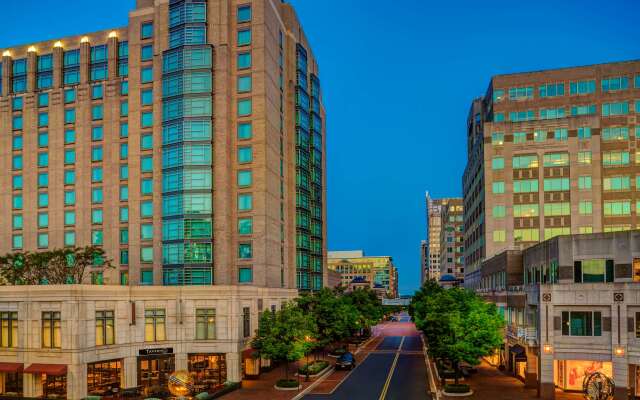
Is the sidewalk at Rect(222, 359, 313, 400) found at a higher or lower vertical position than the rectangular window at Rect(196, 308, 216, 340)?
lower

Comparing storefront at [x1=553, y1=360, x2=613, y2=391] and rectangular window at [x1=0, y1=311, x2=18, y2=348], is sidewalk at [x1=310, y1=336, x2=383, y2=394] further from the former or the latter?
rectangular window at [x1=0, y1=311, x2=18, y2=348]

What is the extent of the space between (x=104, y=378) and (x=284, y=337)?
16.5m

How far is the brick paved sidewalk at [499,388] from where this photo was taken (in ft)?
157

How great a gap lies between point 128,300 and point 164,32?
3684cm

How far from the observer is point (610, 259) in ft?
151

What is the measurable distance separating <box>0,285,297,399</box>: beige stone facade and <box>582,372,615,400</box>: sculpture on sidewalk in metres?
31.4

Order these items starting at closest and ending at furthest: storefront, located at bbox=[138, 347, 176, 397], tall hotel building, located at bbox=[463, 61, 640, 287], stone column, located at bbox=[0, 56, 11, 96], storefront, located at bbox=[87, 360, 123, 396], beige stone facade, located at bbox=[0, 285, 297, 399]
Answer: 1. beige stone facade, located at bbox=[0, 285, 297, 399]
2. storefront, located at bbox=[87, 360, 123, 396]
3. storefront, located at bbox=[138, 347, 176, 397]
4. tall hotel building, located at bbox=[463, 61, 640, 287]
5. stone column, located at bbox=[0, 56, 11, 96]

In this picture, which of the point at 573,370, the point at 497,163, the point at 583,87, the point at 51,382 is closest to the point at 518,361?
the point at 573,370

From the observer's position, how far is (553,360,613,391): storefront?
46.4 m

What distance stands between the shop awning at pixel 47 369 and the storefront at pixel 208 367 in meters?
13.1

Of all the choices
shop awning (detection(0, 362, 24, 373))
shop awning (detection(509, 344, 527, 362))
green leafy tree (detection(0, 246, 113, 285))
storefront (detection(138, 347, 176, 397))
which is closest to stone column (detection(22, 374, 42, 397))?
shop awning (detection(0, 362, 24, 373))

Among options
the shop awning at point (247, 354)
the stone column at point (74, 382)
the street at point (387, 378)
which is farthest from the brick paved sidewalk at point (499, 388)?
the stone column at point (74, 382)

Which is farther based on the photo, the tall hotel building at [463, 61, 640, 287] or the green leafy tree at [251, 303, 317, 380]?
the tall hotel building at [463, 61, 640, 287]

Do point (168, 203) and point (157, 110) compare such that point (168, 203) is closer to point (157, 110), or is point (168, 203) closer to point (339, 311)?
point (157, 110)
